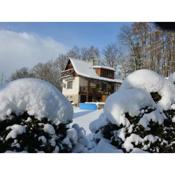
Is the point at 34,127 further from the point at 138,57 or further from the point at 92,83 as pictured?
the point at 92,83

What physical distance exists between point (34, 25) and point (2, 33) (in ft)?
1.31

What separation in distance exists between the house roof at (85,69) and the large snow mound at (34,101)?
1.63m

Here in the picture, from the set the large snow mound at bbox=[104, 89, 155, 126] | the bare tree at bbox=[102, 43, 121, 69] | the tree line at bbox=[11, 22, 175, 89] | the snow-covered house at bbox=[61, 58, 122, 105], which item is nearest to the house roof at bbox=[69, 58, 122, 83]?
the snow-covered house at bbox=[61, 58, 122, 105]

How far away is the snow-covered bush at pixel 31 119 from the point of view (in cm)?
216

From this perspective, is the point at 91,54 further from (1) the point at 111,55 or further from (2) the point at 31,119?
(2) the point at 31,119

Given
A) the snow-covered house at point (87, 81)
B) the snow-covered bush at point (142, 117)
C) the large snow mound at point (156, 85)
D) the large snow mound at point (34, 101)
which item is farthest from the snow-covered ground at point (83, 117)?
the large snow mound at point (34, 101)

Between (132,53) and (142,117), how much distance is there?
1707 millimetres

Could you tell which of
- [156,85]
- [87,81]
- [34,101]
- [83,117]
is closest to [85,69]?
[87,81]

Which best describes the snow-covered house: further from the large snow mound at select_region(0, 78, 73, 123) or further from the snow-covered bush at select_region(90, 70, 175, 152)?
the large snow mound at select_region(0, 78, 73, 123)

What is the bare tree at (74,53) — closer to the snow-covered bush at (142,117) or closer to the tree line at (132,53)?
the tree line at (132,53)

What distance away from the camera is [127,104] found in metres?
2.66
